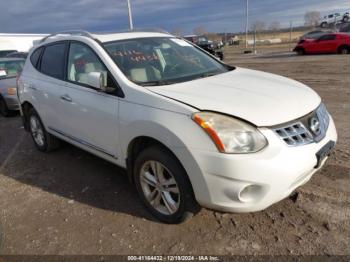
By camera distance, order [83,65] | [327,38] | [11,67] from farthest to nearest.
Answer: [327,38]
[11,67]
[83,65]

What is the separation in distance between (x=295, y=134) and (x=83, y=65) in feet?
8.48

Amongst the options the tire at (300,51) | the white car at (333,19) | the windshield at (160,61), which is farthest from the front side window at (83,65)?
the white car at (333,19)

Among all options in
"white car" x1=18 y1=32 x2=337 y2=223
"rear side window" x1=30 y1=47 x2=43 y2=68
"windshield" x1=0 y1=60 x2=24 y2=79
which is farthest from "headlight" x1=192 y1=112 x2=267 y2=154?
"windshield" x1=0 y1=60 x2=24 y2=79

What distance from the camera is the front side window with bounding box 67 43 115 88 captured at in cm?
346

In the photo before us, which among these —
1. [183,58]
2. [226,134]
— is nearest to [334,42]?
[183,58]

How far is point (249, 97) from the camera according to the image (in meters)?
2.88

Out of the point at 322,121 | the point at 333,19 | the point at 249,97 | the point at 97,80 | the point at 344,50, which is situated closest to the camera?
the point at 249,97

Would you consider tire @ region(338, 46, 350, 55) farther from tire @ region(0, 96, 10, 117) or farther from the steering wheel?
the steering wheel

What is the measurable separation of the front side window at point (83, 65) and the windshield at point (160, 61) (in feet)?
0.59

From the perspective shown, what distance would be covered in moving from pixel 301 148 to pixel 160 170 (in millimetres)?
1248

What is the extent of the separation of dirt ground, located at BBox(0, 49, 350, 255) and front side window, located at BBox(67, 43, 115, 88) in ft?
4.36

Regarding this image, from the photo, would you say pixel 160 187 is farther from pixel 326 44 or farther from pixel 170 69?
pixel 326 44

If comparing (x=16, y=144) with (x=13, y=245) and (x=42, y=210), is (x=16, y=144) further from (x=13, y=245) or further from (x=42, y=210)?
(x=13, y=245)

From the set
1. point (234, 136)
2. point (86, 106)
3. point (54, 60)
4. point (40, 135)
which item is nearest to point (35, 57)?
point (54, 60)
